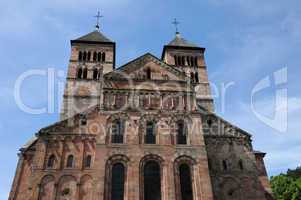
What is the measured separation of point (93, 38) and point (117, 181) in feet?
92.2

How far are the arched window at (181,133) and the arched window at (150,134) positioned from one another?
197 centimetres

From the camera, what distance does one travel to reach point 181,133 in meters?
24.1

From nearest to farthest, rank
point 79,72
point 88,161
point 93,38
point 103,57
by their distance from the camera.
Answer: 1. point 88,161
2. point 79,72
3. point 103,57
4. point 93,38

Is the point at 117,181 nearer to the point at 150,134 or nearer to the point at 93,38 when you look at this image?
the point at 150,134

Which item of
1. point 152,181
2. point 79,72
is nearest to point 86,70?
point 79,72

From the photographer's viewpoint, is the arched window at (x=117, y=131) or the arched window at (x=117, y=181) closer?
the arched window at (x=117, y=181)

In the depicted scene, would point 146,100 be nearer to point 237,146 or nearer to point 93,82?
point 237,146

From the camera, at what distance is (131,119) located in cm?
2402

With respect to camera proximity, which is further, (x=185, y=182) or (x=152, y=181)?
(x=185, y=182)

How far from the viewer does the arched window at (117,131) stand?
76.3 ft

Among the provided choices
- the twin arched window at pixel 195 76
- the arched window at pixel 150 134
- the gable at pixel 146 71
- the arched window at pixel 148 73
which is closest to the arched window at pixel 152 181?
the arched window at pixel 150 134

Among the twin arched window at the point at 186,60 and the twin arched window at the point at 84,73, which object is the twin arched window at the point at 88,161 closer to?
the twin arched window at the point at 84,73

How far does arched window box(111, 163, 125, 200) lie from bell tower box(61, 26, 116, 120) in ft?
45.5

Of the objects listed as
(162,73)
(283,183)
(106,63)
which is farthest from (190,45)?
(283,183)
